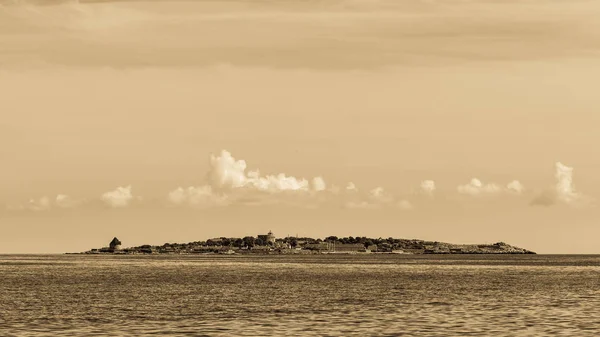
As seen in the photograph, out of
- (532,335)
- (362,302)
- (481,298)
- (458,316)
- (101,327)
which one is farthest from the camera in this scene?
(481,298)

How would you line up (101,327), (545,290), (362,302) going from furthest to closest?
(545,290) → (362,302) → (101,327)

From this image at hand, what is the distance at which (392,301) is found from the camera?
103 m

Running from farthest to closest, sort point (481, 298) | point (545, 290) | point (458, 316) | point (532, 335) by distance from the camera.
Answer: point (545, 290) < point (481, 298) < point (458, 316) < point (532, 335)

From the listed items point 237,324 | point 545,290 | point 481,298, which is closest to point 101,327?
point 237,324

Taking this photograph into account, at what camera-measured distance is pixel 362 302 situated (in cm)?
10188

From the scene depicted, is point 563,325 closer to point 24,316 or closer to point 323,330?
point 323,330

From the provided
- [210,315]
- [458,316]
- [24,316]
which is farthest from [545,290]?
[24,316]

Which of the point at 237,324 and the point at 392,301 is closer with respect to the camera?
the point at 237,324

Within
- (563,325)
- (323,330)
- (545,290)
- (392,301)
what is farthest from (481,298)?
(323,330)

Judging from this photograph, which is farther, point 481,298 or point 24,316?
point 481,298

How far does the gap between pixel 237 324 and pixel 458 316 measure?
750 inches

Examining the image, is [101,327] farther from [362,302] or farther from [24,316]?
[362,302]

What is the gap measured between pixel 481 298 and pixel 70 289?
52392 mm

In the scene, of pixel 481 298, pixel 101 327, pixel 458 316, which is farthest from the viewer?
pixel 481 298
